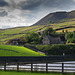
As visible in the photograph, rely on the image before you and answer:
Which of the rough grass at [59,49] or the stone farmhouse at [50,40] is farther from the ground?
the stone farmhouse at [50,40]

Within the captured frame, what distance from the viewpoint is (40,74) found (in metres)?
20.2

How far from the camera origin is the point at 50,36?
121188mm

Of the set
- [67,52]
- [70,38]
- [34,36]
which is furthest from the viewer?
[34,36]

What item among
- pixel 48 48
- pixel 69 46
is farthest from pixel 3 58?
pixel 69 46

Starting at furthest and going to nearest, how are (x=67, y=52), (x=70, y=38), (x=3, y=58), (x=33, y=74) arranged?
(x=70, y=38) < (x=67, y=52) < (x=3, y=58) < (x=33, y=74)

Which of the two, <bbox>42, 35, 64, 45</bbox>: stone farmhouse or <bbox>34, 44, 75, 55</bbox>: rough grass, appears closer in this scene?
<bbox>34, 44, 75, 55</bbox>: rough grass

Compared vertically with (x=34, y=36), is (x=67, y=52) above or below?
below

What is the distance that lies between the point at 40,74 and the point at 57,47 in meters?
66.2

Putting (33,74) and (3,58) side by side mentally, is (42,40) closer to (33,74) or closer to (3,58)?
(3,58)

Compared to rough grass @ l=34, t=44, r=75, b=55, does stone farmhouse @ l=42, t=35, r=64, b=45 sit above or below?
above

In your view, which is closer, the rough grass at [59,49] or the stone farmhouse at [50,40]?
the rough grass at [59,49]

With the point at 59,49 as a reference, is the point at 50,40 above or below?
above

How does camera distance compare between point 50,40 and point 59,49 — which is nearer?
point 59,49

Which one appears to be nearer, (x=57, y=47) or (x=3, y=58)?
(x=3, y=58)
